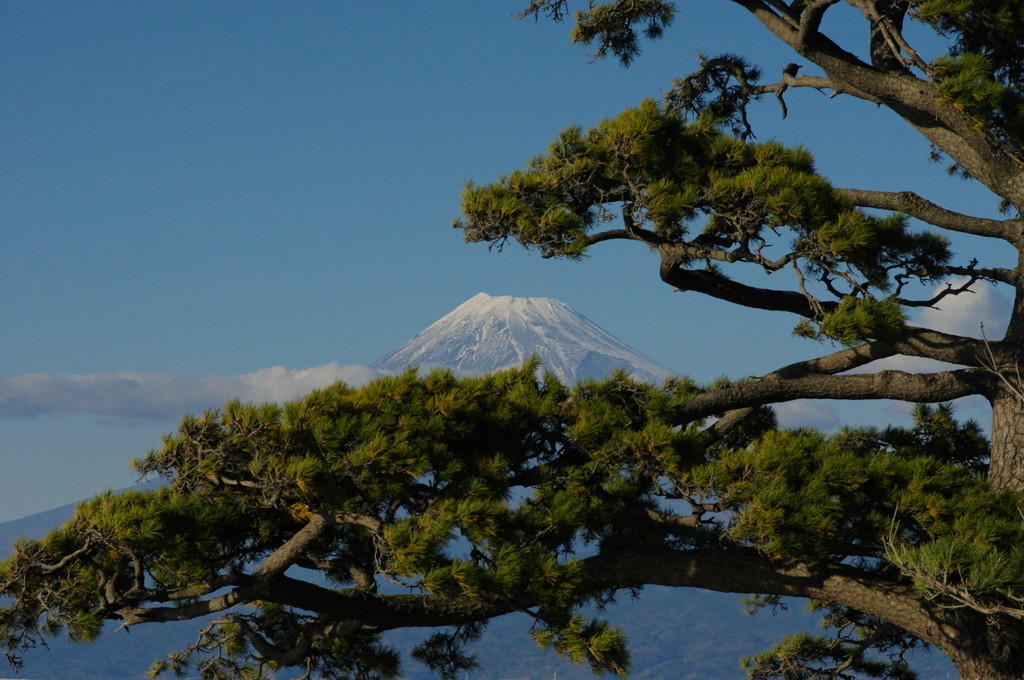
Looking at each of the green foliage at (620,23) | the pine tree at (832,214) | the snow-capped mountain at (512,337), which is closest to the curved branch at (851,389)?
the pine tree at (832,214)

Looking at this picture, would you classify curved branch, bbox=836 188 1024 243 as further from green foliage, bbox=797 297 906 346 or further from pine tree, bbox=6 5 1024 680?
green foliage, bbox=797 297 906 346

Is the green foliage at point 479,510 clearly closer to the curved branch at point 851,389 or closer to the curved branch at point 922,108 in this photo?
the curved branch at point 851,389

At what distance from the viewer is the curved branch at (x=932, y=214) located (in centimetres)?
788

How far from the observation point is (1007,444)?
24.4ft

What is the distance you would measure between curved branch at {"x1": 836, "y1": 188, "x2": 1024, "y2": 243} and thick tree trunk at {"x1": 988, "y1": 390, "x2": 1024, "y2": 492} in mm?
1308

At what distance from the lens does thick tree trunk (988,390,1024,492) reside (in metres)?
7.35

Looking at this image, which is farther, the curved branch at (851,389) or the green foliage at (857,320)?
the curved branch at (851,389)

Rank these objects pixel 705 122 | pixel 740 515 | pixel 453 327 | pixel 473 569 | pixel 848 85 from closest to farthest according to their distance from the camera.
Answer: pixel 473 569 < pixel 740 515 < pixel 705 122 < pixel 848 85 < pixel 453 327

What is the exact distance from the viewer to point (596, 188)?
720 cm

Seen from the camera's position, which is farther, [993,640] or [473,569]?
[993,640]

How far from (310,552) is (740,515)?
118 inches

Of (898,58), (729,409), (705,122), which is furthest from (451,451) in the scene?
(898,58)

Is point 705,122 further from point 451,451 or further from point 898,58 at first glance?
point 451,451

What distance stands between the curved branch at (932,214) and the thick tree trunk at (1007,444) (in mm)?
1308
